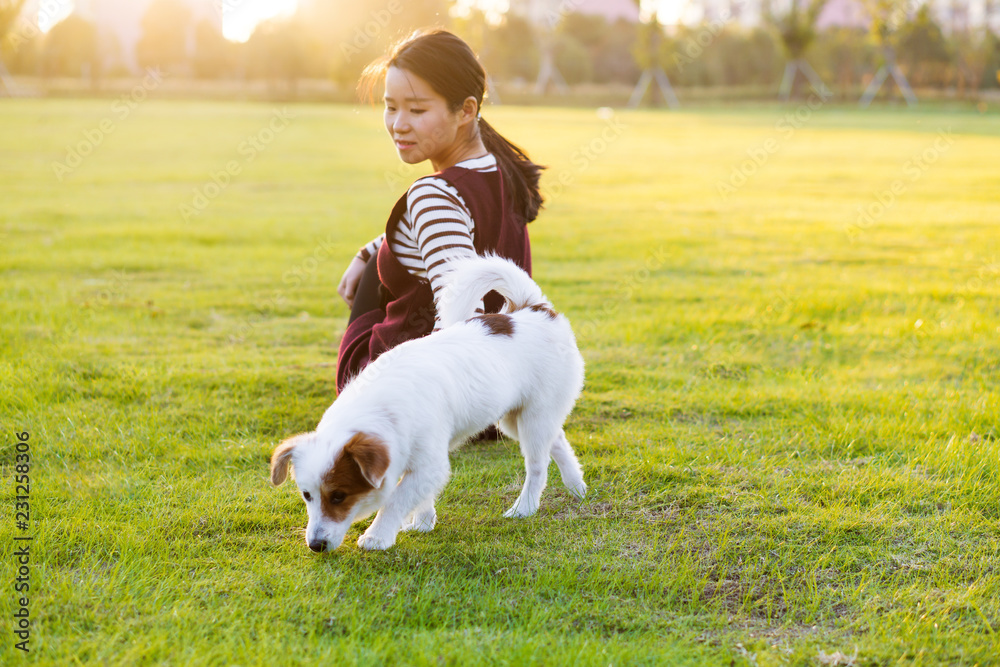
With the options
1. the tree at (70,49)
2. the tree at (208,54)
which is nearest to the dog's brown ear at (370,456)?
the tree at (70,49)

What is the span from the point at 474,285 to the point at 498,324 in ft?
0.59

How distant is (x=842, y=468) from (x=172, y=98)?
62.7 metres

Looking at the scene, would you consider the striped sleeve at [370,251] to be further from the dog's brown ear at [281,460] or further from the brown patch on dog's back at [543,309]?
the dog's brown ear at [281,460]

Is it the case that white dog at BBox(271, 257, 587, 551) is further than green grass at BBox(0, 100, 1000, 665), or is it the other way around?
white dog at BBox(271, 257, 587, 551)

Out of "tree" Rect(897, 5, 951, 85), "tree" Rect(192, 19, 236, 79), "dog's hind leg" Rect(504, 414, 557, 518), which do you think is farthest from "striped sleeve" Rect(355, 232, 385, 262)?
"tree" Rect(192, 19, 236, 79)

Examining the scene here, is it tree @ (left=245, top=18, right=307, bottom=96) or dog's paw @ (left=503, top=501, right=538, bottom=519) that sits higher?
tree @ (left=245, top=18, right=307, bottom=96)

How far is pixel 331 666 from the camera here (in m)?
2.40

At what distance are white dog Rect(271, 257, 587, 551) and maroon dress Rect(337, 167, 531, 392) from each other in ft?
1.07

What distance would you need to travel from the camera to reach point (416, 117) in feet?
11.7

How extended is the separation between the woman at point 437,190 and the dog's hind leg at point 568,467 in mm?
722

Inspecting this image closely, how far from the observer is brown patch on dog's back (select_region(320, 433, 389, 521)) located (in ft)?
8.77

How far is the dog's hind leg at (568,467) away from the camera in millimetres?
3566

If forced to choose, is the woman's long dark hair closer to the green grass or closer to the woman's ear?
the woman's ear

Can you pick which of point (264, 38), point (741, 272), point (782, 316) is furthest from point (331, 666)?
point (264, 38)
